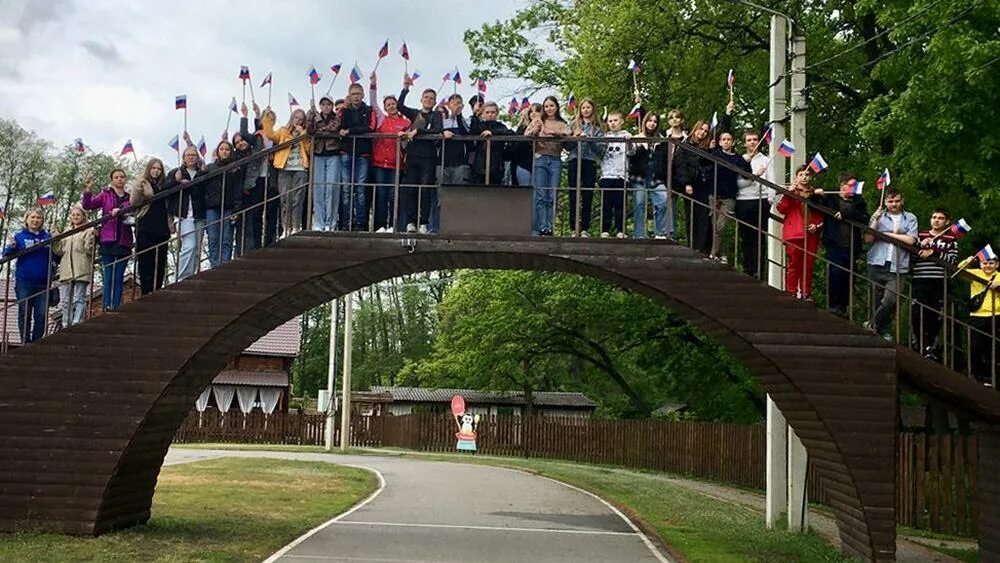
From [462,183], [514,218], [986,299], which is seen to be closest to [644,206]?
[514,218]

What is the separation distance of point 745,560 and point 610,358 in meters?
24.5

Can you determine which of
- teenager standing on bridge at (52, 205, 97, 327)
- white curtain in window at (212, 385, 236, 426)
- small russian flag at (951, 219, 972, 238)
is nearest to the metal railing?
teenager standing on bridge at (52, 205, 97, 327)

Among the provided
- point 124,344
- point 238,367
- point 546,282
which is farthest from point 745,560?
point 238,367

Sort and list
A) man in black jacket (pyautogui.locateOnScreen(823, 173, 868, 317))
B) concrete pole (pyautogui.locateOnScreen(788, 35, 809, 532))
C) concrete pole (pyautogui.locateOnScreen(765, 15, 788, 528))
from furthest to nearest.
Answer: concrete pole (pyautogui.locateOnScreen(765, 15, 788, 528)) → concrete pole (pyautogui.locateOnScreen(788, 35, 809, 532)) → man in black jacket (pyautogui.locateOnScreen(823, 173, 868, 317))

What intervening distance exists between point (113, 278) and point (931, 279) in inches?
356

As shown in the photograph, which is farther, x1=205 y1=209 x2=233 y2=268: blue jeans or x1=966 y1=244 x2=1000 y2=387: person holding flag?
x1=205 y1=209 x2=233 y2=268: blue jeans

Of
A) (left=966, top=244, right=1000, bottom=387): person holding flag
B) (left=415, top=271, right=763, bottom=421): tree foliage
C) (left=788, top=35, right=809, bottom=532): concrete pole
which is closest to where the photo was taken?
(left=966, top=244, right=1000, bottom=387): person holding flag

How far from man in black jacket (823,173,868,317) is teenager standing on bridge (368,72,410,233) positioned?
4732 mm

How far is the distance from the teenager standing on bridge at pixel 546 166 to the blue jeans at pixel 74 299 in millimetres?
5229

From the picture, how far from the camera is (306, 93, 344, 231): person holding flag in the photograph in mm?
12133

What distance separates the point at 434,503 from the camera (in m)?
17.7

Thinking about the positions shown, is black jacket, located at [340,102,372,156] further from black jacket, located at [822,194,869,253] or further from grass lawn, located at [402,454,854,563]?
grass lawn, located at [402,454,854,563]

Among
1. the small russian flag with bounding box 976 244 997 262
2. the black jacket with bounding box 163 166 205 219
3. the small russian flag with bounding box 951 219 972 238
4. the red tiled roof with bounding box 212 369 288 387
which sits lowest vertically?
the red tiled roof with bounding box 212 369 288 387

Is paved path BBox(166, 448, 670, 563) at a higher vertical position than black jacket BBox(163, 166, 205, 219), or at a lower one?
lower
